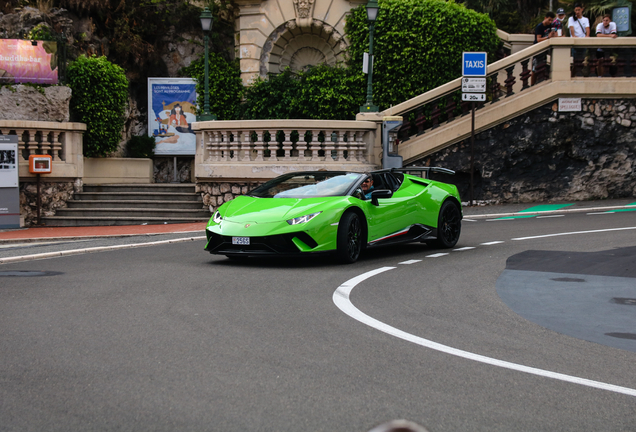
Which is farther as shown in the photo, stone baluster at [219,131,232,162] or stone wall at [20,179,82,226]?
stone wall at [20,179,82,226]

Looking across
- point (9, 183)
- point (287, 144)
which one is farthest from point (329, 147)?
point (9, 183)

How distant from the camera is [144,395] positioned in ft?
15.3

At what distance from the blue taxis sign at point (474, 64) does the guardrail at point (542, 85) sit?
4.52 ft

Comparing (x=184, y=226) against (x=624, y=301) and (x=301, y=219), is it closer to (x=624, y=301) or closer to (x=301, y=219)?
(x=301, y=219)

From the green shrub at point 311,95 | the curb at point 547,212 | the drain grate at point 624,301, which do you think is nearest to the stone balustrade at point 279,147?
the curb at point 547,212

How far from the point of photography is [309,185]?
11.5 m

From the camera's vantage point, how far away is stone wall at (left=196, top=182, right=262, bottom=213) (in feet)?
63.7

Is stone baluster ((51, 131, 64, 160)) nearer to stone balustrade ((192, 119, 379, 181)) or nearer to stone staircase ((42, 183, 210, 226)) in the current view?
stone staircase ((42, 183, 210, 226))

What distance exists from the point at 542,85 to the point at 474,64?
2364 mm

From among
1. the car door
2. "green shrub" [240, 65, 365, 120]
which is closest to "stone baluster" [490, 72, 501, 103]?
"green shrub" [240, 65, 365, 120]

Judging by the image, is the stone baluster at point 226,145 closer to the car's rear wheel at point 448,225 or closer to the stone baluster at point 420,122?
the stone baluster at point 420,122

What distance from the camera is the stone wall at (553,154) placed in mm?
20297

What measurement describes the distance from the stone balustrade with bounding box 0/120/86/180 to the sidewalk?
1849 mm

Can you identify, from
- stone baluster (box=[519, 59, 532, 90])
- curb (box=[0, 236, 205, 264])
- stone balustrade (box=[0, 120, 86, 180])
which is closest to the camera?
curb (box=[0, 236, 205, 264])
